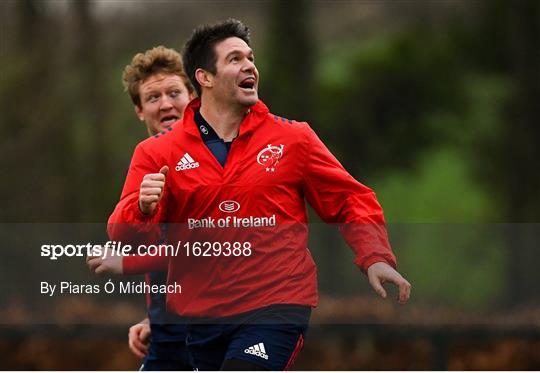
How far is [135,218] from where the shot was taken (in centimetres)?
484

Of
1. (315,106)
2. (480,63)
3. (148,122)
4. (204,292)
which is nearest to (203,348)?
(204,292)

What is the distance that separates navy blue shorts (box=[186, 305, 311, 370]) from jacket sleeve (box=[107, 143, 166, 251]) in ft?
1.54

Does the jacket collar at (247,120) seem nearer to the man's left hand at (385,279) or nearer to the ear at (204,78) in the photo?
the ear at (204,78)

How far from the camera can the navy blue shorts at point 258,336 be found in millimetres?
4746

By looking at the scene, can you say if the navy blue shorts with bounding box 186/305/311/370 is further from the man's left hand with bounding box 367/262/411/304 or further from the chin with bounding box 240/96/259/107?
the chin with bounding box 240/96/259/107

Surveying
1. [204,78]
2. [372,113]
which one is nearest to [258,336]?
[204,78]

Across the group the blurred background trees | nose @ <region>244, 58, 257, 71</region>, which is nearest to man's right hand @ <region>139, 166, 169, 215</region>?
nose @ <region>244, 58, 257, 71</region>

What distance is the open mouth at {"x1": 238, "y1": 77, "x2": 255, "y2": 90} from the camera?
5191 mm

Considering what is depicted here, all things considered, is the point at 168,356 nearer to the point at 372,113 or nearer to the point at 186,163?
the point at 186,163

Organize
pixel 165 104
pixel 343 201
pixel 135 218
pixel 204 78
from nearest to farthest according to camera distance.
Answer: pixel 135 218 → pixel 343 201 → pixel 204 78 → pixel 165 104

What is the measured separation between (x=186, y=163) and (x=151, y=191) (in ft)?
1.30

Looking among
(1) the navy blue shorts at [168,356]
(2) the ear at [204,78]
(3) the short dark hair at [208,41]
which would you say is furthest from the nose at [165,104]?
(1) the navy blue shorts at [168,356]
